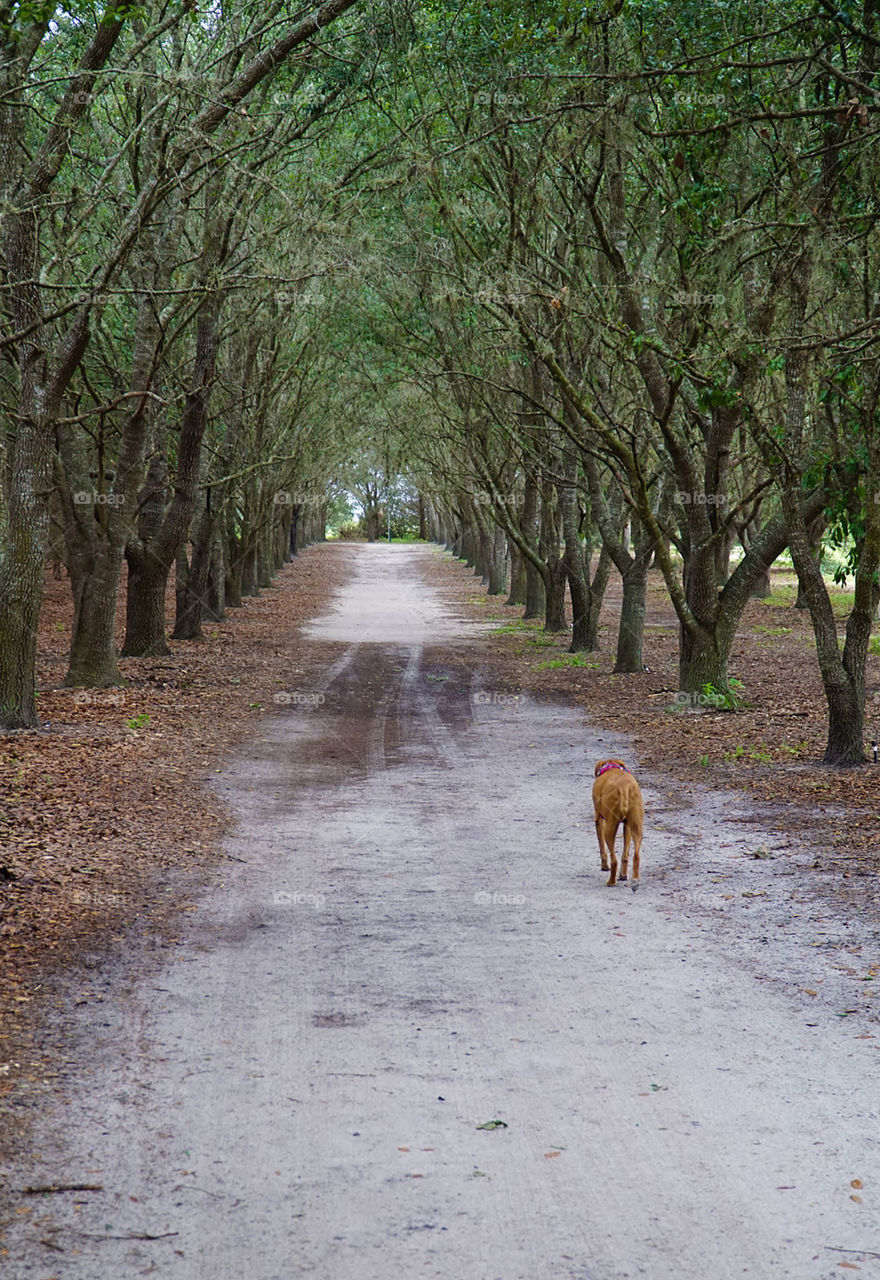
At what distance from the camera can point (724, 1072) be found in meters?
5.14

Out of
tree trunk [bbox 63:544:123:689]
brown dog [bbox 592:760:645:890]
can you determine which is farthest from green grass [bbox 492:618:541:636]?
brown dog [bbox 592:760:645:890]

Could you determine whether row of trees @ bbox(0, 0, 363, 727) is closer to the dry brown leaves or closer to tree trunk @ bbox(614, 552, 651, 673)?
the dry brown leaves

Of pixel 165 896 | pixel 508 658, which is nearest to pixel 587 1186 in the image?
pixel 165 896

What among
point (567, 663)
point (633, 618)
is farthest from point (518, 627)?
point (633, 618)

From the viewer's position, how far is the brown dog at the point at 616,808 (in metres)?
7.71

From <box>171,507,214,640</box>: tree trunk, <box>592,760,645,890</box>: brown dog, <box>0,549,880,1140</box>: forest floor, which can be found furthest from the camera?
<box>171,507,214,640</box>: tree trunk

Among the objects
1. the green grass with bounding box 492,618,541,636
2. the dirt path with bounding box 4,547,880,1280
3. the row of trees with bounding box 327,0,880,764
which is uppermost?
the row of trees with bounding box 327,0,880,764

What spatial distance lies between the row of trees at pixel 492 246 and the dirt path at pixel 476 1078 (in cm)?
440

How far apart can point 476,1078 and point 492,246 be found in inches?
641

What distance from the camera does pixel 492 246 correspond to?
755 inches

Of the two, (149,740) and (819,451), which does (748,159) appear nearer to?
(819,451)

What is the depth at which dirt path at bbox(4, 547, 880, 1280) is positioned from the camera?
12.6 feet

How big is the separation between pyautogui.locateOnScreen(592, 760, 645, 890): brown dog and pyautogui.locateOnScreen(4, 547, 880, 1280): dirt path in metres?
0.27

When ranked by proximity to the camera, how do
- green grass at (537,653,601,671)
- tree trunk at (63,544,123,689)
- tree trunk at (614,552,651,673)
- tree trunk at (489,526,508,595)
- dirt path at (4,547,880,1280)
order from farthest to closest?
tree trunk at (489,526,508,595), green grass at (537,653,601,671), tree trunk at (614,552,651,673), tree trunk at (63,544,123,689), dirt path at (4,547,880,1280)
